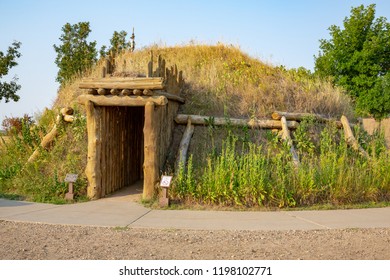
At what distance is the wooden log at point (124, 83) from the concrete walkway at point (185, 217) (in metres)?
2.36

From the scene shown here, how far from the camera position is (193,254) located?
479cm

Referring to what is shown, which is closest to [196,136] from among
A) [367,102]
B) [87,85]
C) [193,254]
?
[87,85]

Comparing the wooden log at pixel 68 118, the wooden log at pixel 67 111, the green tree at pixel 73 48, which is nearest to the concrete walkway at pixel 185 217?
the wooden log at pixel 68 118

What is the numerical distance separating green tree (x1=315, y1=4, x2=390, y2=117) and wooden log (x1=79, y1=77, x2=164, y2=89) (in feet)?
58.0

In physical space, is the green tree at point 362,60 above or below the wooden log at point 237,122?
above

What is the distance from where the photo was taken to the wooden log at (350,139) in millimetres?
9789

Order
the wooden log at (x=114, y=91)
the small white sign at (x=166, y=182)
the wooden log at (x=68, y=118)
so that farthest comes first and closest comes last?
the wooden log at (x=68, y=118) < the wooden log at (x=114, y=91) < the small white sign at (x=166, y=182)

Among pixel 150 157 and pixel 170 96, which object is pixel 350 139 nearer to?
pixel 170 96

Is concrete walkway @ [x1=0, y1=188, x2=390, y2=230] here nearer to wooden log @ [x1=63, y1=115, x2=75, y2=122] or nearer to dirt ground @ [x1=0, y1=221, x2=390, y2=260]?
dirt ground @ [x1=0, y1=221, x2=390, y2=260]

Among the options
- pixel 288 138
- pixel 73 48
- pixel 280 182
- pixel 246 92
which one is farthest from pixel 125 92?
pixel 73 48

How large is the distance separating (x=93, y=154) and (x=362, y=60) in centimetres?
2008

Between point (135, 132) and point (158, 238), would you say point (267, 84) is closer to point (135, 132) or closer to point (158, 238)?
point (135, 132)

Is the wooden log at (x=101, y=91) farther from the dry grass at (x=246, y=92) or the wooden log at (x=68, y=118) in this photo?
the wooden log at (x=68, y=118)

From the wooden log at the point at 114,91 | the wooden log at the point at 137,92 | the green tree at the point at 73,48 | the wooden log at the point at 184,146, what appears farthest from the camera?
the green tree at the point at 73,48
